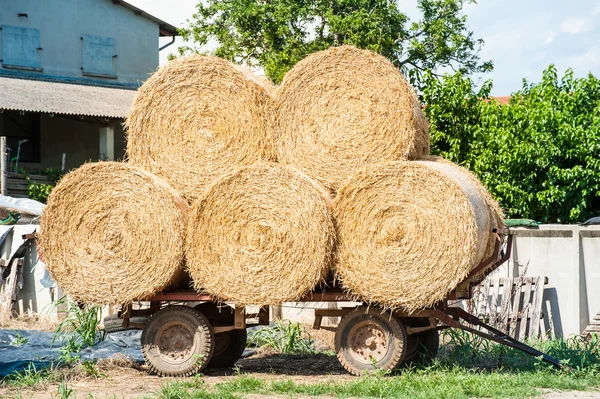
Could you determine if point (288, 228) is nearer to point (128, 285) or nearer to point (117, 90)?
point (128, 285)

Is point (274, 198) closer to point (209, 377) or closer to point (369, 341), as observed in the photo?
point (369, 341)

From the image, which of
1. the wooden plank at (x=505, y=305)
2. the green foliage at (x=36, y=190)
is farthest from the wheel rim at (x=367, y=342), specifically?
the green foliage at (x=36, y=190)

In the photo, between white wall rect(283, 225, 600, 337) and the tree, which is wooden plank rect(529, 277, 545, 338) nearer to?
white wall rect(283, 225, 600, 337)

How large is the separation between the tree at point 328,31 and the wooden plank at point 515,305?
48.8 feet

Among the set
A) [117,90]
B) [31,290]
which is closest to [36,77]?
[117,90]

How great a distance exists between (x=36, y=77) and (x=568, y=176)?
14.7m

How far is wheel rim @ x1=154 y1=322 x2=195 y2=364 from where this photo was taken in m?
9.20

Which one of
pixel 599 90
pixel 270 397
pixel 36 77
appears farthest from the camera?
pixel 36 77

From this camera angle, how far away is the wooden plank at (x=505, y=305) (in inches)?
464

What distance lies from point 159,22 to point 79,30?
2654 millimetres

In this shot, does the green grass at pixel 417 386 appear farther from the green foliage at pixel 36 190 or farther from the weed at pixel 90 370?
the green foliage at pixel 36 190

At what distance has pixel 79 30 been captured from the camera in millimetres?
25625

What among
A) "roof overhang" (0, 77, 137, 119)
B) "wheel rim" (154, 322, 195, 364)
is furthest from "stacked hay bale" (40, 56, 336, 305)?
"roof overhang" (0, 77, 137, 119)

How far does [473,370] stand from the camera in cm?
862
